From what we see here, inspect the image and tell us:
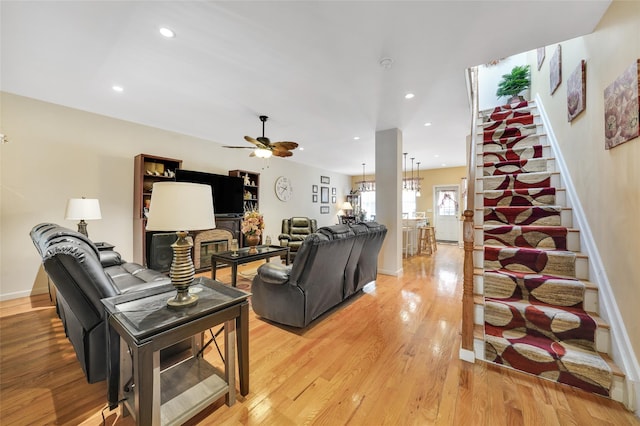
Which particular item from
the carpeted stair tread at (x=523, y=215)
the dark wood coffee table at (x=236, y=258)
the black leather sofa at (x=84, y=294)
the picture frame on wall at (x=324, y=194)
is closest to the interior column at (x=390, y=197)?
the carpeted stair tread at (x=523, y=215)

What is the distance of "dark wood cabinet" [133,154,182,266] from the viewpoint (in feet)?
12.7

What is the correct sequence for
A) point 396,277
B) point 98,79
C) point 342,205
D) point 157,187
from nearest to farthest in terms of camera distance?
point 157,187 < point 98,79 < point 396,277 < point 342,205

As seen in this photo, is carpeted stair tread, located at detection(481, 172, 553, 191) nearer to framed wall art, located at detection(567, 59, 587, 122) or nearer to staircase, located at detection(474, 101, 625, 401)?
staircase, located at detection(474, 101, 625, 401)

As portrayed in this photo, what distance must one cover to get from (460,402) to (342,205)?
8.35 meters

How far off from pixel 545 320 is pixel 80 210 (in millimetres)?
4890

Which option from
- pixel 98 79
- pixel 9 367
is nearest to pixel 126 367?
pixel 9 367

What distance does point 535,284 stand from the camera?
1979 millimetres

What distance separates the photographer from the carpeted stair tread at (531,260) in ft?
6.73

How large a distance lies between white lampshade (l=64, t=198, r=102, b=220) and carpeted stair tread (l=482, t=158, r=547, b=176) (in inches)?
203

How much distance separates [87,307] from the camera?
1438mm

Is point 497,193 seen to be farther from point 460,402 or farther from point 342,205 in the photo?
point 342,205

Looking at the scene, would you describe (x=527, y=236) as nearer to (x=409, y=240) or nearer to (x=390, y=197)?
(x=390, y=197)

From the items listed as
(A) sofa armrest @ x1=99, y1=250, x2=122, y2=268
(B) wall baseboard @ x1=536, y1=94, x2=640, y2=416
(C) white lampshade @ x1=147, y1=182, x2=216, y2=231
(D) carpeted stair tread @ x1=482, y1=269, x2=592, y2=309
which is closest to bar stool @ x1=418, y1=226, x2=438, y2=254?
(B) wall baseboard @ x1=536, y1=94, x2=640, y2=416

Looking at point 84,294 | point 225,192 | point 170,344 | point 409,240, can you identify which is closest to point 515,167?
point 409,240
